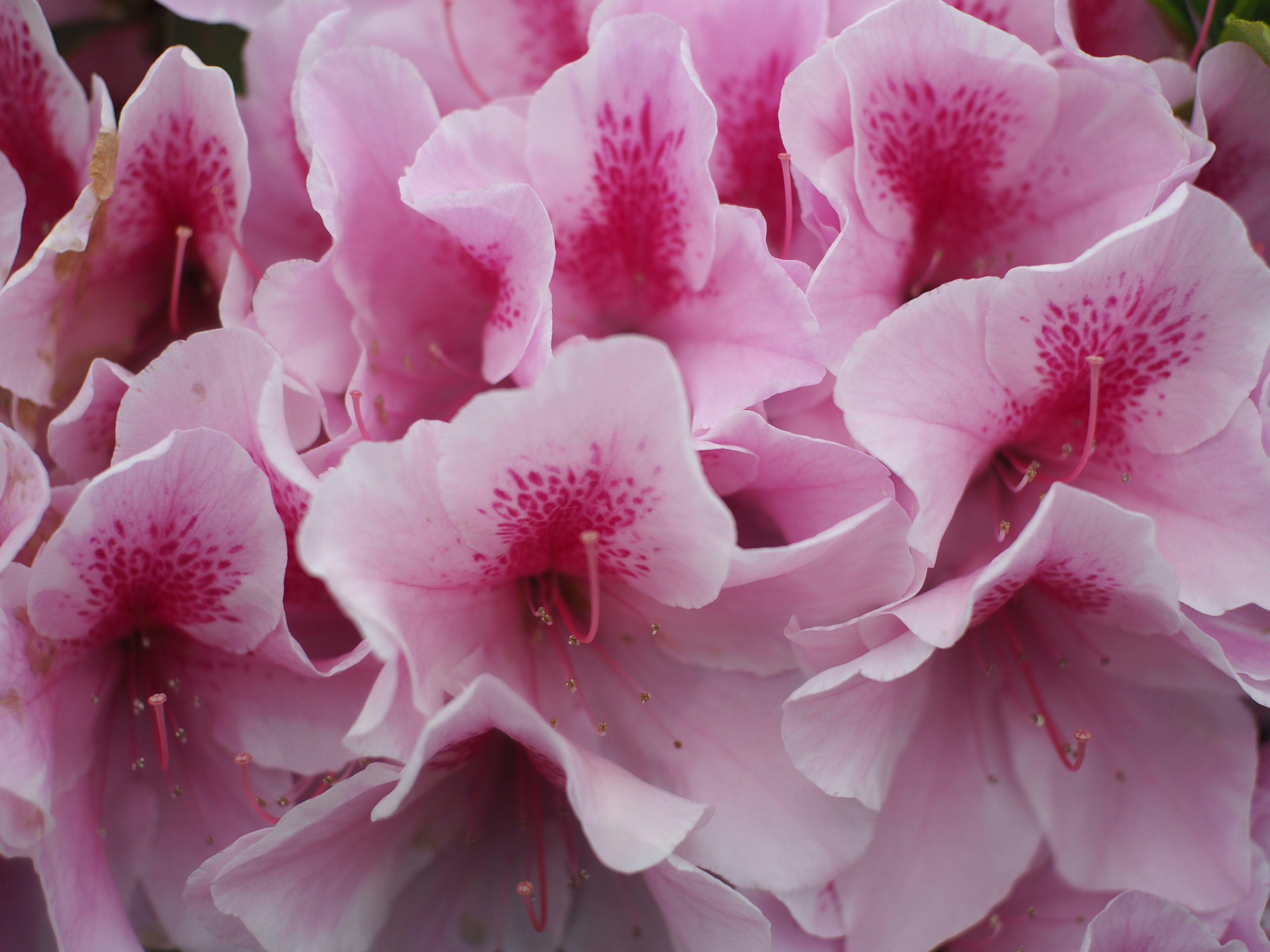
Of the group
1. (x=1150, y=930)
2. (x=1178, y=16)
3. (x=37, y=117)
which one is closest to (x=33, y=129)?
(x=37, y=117)

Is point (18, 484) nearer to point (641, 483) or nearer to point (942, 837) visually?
point (641, 483)

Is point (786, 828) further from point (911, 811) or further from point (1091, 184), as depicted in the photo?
point (1091, 184)

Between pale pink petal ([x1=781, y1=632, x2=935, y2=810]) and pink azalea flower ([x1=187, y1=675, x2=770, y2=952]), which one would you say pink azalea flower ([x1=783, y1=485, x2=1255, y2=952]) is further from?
pink azalea flower ([x1=187, y1=675, x2=770, y2=952])

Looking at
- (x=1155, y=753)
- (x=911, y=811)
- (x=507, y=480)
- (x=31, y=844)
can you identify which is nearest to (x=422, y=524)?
(x=507, y=480)

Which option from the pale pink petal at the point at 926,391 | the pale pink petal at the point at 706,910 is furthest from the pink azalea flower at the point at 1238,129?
the pale pink petal at the point at 706,910

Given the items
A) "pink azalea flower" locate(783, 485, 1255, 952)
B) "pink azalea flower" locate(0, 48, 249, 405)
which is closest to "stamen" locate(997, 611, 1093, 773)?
"pink azalea flower" locate(783, 485, 1255, 952)

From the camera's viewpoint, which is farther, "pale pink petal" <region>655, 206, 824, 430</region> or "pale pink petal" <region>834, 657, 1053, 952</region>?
"pale pink petal" <region>834, 657, 1053, 952</region>
